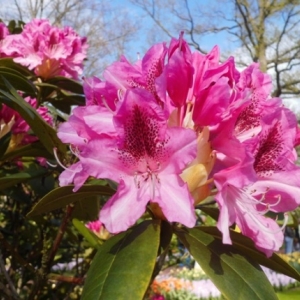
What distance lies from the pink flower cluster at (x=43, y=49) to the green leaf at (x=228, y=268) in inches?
37.5

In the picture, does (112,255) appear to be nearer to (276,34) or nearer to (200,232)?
(200,232)

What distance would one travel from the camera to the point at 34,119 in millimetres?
952

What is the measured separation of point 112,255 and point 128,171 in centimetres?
10

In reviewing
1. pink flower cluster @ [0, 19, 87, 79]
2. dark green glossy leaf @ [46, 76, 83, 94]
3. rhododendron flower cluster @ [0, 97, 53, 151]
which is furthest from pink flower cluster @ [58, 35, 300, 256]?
pink flower cluster @ [0, 19, 87, 79]

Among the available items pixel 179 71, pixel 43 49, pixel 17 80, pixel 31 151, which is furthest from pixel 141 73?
pixel 43 49

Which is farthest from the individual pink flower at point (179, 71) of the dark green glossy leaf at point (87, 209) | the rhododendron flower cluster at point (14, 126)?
the rhododendron flower cluster at point (14, 126)

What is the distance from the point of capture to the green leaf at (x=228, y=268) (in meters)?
0.62

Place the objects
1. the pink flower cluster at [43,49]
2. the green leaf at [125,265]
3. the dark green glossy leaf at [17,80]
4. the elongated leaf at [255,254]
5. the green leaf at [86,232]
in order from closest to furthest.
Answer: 1. the green leaf at [125,265]
2. the elongated leaf at [255,254]
3. the dark green glossy leaf at [17,80]
4. the green leaf at [86,232]
5. the pink flower cluster at [43,49]

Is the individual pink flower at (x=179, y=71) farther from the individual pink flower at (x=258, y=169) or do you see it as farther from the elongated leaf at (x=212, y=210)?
the elongated leaf at (x=212, y=210)

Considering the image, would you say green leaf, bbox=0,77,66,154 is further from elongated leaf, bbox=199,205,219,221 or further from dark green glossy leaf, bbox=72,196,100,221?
elongated leaf, bbox=199,205,219,221

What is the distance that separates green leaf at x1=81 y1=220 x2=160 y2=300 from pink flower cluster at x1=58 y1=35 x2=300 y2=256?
0.03m

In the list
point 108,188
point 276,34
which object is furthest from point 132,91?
point 276,34

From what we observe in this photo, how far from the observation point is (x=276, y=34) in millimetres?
11539

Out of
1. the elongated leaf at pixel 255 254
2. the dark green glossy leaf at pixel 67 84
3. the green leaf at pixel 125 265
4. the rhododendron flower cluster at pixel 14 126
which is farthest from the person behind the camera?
the dark green glossy leaf at pixel 67 84
